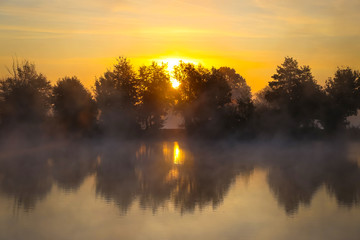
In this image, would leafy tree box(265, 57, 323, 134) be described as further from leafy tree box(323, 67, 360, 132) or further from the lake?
the lake

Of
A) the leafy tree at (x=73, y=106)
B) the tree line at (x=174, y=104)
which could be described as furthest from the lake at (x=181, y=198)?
the leafy tree at (x=73, y=106)

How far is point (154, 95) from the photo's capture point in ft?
231

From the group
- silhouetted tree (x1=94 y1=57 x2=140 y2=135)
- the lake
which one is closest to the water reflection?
the lake

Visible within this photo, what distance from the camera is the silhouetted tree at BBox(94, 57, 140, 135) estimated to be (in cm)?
6700

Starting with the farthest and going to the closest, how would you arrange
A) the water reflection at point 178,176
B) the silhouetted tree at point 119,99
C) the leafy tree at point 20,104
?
the silhouetted tree at point 119,99, the leafy tree at point 20,104, the water reflection at point 178,176

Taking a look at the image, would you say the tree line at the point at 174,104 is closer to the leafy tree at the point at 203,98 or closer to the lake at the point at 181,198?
the leafy tree at the point at 203,98

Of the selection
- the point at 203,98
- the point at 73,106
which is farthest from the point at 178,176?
the point at 73,106

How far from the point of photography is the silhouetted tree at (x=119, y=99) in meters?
67.0

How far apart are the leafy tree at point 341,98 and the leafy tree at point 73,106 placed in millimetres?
31381

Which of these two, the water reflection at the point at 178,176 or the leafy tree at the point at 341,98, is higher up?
the leafy tree at the point at 341,98

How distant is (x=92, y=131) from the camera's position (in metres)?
63.6

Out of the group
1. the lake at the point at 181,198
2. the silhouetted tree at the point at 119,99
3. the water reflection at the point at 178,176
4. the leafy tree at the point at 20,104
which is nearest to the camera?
the lake at the point at 181,198

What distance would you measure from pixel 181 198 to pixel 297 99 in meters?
44.0

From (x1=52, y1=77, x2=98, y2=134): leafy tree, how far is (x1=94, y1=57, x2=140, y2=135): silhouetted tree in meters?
2.50
